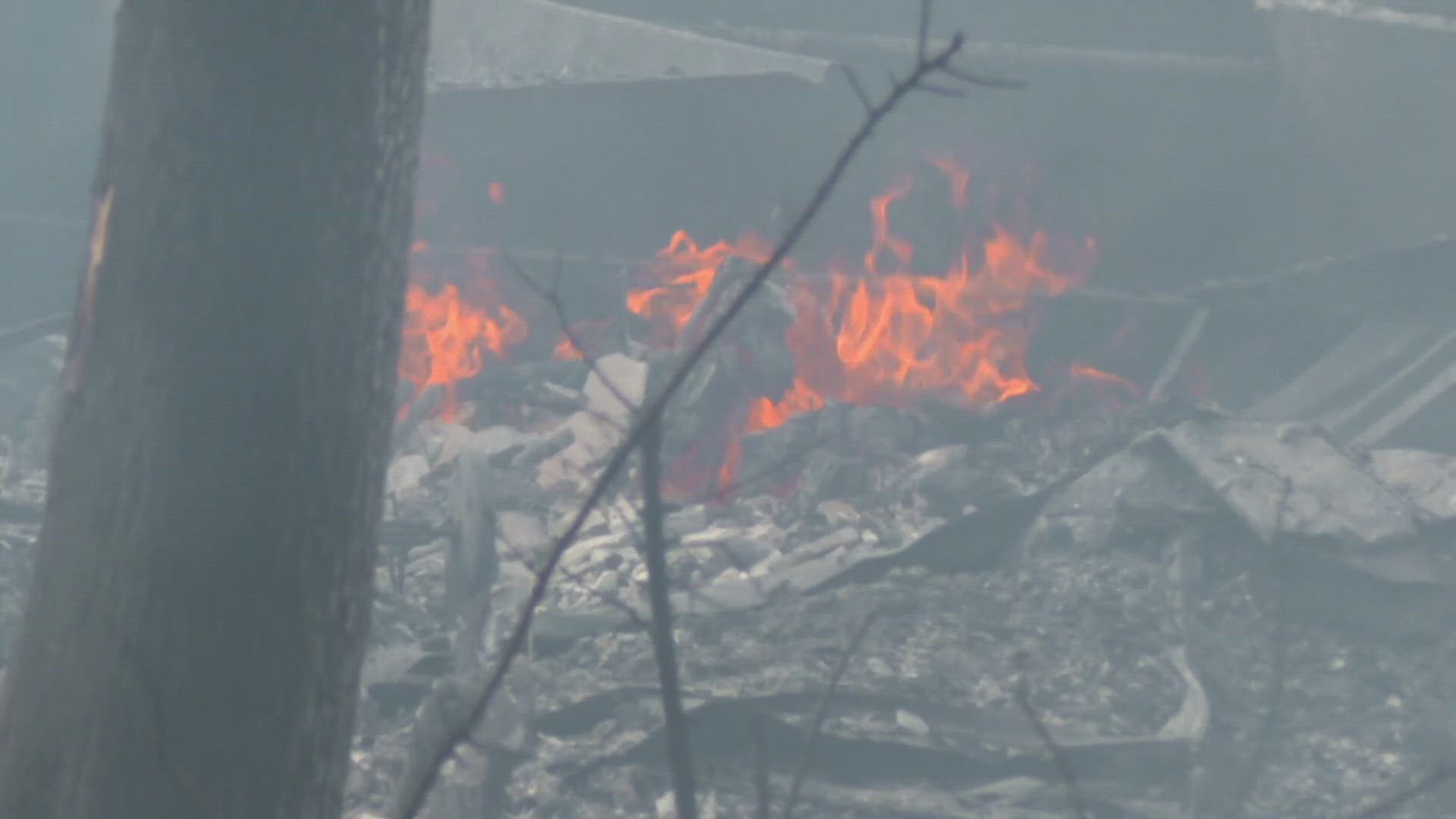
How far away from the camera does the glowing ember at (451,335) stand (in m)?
9.26

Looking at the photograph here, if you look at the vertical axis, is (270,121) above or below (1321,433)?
below

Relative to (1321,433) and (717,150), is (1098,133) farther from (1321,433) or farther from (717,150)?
(1321,433)

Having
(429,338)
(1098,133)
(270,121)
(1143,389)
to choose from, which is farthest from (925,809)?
(1098,133)

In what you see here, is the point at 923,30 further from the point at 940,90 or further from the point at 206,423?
the point at 206,423

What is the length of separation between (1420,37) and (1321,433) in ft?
10.7

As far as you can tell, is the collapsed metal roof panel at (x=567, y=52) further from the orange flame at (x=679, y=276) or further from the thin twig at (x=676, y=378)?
the thin twig at (x=676, y=378)

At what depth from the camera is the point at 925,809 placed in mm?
4652

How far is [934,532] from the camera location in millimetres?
6488

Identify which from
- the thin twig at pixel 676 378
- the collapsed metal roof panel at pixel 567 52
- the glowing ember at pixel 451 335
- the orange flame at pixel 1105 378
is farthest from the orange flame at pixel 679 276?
the thin twig at pixel 676 378

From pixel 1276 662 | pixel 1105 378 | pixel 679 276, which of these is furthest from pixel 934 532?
pixel 1276 662

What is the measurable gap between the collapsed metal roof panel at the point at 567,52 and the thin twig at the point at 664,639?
7.69m

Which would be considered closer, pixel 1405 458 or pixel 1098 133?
pixel 1405 458

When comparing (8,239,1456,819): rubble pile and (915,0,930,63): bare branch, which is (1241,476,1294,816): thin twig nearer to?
(8,239,1456,819): rubble pile

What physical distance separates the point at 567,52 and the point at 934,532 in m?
5.37
